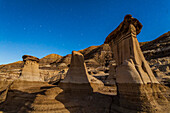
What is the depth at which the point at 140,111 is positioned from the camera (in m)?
7.39

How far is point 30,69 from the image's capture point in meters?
19.9

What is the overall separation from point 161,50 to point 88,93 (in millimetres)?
51498

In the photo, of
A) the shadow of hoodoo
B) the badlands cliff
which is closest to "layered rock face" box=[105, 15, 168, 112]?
the badlands cliff

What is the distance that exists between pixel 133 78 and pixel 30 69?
19.1 meters

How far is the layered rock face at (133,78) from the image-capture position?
306 inches

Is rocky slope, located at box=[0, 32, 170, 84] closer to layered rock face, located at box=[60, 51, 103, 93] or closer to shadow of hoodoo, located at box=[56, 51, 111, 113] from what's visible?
layered rock face, located at box=[60, 51, 103, 93]

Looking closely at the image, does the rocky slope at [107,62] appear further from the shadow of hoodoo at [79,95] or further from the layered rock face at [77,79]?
the shadow of hoodoo at [79,95]

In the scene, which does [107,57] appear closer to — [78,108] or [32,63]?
[32,63]

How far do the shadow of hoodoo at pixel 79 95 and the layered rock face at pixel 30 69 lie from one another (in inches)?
388

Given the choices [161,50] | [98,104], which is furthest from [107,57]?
[98,104]

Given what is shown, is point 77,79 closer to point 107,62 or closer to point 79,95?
point 79,95

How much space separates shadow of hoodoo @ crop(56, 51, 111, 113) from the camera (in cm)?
971

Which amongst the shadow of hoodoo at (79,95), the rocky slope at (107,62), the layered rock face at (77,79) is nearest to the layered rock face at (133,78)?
the shadow of hoodoo at (79,95)

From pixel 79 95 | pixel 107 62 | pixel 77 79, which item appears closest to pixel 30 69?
pixel 77 79
